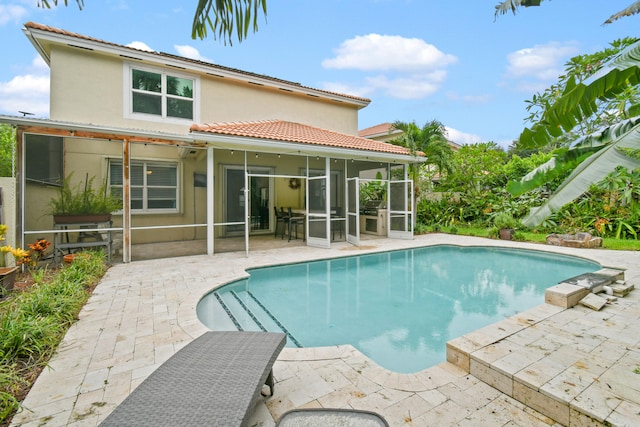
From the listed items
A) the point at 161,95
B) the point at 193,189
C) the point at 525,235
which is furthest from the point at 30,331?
the point at 525,235

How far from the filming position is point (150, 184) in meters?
10.9

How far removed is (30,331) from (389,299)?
5.22 m

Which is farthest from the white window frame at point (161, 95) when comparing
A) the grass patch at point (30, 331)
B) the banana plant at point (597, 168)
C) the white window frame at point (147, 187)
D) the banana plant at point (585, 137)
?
the banana plant at point (597, 168)

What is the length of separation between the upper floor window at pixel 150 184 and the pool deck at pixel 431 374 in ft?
23.1

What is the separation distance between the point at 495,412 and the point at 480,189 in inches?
568

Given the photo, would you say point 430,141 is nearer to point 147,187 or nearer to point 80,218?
point 147,187

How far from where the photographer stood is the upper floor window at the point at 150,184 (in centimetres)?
1033

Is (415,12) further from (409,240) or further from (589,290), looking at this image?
(409,240)

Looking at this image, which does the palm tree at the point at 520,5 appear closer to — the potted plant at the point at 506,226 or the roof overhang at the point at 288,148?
the roof overhang at the point at 288,148

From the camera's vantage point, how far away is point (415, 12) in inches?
265

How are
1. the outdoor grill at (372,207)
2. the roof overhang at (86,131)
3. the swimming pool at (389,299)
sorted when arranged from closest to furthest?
the swimming pool at (389,299), the roof overhang at (86,131), the outdoor grill at (372,207)

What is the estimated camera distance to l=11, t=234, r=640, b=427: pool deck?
231 cm

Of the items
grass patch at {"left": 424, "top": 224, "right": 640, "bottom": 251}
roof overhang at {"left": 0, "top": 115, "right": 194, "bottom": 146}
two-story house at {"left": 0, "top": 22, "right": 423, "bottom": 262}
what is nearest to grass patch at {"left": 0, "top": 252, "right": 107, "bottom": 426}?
two-story house at {"left": 0, "top": 22, "right": 423, "bottom": 262}

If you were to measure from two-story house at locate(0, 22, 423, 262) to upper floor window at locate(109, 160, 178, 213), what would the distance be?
0.12 feet
